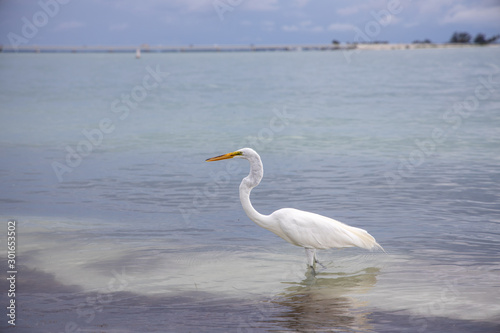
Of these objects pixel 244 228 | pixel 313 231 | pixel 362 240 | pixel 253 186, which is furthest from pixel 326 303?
pixel 244 228

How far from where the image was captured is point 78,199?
11.0 metres

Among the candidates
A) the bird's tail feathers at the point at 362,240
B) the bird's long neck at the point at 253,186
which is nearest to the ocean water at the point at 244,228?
the bird's tail feathers at the point at 362,240

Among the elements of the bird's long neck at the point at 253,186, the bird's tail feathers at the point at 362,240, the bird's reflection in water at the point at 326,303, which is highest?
the bird's long neck at the point at 253,186

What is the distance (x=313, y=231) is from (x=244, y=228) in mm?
2463

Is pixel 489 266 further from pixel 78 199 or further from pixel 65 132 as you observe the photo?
pixel 65 132

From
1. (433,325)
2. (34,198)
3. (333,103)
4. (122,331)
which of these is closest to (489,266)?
(433,325)

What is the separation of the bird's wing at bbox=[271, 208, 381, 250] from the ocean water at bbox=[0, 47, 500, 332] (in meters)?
0.44

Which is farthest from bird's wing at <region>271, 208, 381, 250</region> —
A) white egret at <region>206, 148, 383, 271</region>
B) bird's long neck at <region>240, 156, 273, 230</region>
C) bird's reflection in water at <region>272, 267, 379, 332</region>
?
bird's reflection in water at <region>272, 267, 379, 332</region>

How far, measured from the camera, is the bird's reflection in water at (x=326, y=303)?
5.59 meters

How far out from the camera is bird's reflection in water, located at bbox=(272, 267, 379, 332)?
559 centimetres

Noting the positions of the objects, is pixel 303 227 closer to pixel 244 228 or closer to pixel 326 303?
pixel 326 303

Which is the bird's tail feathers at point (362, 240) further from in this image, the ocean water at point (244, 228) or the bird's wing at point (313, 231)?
the ocean water at point (244, 228)

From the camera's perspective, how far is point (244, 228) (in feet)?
29.8

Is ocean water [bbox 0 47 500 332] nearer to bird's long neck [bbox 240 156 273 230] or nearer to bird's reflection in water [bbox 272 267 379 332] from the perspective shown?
bird's reflection in water [bbox 272 267 379 332]
